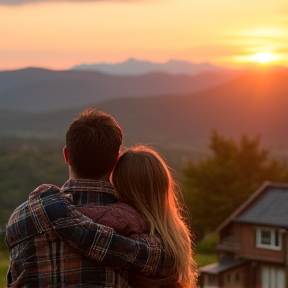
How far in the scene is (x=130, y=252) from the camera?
3.70ft

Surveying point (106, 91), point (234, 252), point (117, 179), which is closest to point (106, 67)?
point (106, 91)

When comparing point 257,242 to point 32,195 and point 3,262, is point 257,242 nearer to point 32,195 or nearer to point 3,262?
point 3,262

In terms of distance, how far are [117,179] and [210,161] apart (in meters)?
20.0

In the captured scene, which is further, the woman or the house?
the house

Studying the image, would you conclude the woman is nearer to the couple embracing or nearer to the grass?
the couple embracing

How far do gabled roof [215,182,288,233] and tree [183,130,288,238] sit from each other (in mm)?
4676

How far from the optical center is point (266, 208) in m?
15.1

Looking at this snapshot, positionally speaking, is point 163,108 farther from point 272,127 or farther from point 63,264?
point 63,264

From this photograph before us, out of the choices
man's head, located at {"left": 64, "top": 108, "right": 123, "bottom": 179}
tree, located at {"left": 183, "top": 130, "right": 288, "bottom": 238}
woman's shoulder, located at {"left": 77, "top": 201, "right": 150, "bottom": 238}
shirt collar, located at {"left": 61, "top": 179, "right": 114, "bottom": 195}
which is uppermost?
tree, located at {"left": 183, "top": 130, "right": 288, "bottom": 238}

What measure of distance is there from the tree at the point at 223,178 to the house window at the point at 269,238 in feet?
15.3

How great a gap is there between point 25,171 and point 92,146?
2049 cm

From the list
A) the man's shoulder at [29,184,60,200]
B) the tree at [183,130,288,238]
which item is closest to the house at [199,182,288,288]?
the tree at [183,130,288,238]

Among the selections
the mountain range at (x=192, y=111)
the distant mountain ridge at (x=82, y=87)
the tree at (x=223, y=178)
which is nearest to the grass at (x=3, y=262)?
the distant mountain ridge at (x=82, y=87)

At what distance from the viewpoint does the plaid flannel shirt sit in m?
1.10
